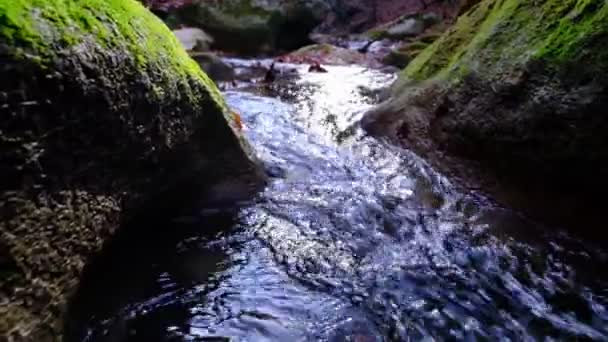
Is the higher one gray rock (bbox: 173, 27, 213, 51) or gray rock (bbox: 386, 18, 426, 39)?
gray rock (bbox: 386, 18, 426, 39)

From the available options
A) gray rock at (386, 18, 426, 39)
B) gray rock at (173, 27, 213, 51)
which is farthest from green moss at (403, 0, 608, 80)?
gray rock at (386, 18, 426, 39)

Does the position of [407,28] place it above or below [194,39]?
above

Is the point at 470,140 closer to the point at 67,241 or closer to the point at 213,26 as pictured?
the point at 67,241

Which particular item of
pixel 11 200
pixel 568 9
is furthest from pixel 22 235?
pixel 568 9

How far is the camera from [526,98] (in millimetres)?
3957

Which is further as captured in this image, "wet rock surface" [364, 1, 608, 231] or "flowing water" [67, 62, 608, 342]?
"wet rock surface" [364, 1, 608, 231]

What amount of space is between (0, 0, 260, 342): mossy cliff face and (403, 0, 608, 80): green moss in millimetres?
2728

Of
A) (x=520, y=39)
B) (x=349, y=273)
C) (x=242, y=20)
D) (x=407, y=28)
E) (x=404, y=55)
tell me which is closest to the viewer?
(x=349, y=273)

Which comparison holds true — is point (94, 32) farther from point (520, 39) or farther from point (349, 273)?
point (520, 39)

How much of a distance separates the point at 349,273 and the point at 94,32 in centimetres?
199

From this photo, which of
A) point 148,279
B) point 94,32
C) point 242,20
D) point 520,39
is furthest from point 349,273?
point 242,20

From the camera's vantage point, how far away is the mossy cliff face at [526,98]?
3.49 m

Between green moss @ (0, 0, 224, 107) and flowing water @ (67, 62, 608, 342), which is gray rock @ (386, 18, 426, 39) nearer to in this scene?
flowing water @ (67, 62, 608, 342)

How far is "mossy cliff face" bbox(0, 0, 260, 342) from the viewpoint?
2041mm
